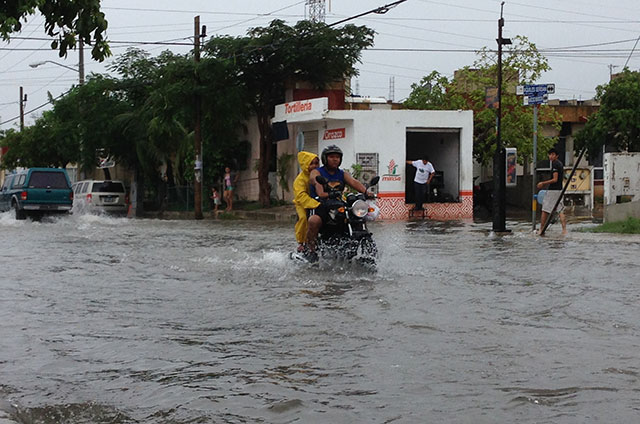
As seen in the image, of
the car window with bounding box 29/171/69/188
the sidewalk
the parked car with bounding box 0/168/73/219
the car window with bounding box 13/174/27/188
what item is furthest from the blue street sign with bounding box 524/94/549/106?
the car window with bounding box 13/174/27/188

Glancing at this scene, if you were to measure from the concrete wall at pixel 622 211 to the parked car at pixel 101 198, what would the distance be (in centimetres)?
2327

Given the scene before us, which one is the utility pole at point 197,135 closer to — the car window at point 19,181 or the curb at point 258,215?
the curb at point 258,215

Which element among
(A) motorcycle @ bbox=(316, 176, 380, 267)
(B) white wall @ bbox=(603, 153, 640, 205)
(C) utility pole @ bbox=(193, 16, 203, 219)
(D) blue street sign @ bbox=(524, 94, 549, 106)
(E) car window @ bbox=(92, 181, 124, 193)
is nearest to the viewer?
(A) motorcycle @ bbox=(316, 176, 380, 267)

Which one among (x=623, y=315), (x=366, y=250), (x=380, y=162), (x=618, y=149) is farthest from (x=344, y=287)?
(x=618, y=149)

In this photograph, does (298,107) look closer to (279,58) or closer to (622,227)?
(279,58)

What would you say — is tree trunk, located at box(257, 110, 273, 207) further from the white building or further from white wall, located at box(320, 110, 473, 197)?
white wall, located at box(320, 110, 473, 197)

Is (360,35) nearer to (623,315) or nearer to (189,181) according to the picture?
(189,181)

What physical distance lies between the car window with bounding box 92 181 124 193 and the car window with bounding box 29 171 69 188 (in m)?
7.51

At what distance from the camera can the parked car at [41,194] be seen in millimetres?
28672

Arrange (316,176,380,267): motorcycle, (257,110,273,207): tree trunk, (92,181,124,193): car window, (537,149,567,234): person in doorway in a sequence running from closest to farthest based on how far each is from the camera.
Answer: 1. (316,176,380,267): motorcycle
2. (537,149,567,234): person in doorway
3. (257,110,273,207): tree trunk
4. (92,181,124,193): car window

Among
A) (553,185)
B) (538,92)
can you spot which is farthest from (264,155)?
(553,185)

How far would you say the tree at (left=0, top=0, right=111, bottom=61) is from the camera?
5.58m

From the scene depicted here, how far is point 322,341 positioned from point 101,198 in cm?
3196

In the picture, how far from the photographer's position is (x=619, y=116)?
38.7 metres
